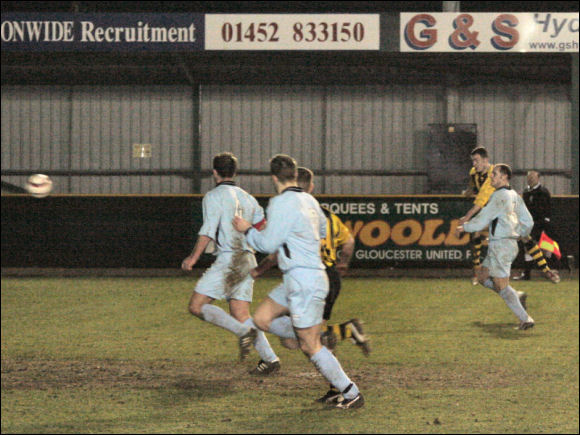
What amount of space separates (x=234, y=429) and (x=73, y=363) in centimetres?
8909

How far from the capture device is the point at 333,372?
3.12 m

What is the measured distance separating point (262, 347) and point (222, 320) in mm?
223

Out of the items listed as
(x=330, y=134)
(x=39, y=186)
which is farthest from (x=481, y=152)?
(x=330, y=134)

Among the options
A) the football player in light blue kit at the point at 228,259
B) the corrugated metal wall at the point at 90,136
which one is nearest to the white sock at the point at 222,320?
the football player in light blue kit at the point at 228,259

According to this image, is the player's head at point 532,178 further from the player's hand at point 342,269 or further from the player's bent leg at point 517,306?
the player's hand at point 342,269

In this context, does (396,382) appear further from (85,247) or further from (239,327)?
(239,327)

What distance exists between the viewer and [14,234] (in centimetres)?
3594

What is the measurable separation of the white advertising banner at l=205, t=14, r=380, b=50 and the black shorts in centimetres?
226

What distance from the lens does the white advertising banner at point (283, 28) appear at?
5.36 meters

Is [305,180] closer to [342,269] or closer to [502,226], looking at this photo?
[342,269]

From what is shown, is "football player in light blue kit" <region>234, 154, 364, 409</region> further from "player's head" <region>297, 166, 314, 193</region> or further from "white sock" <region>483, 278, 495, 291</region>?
"white sock" <region>483, 278, 495, 291</region>

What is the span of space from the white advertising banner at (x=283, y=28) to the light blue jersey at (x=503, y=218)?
2.00 meters

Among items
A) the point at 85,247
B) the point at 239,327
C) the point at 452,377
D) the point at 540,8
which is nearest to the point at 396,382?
the point at 452,377

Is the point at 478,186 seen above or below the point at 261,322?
above
